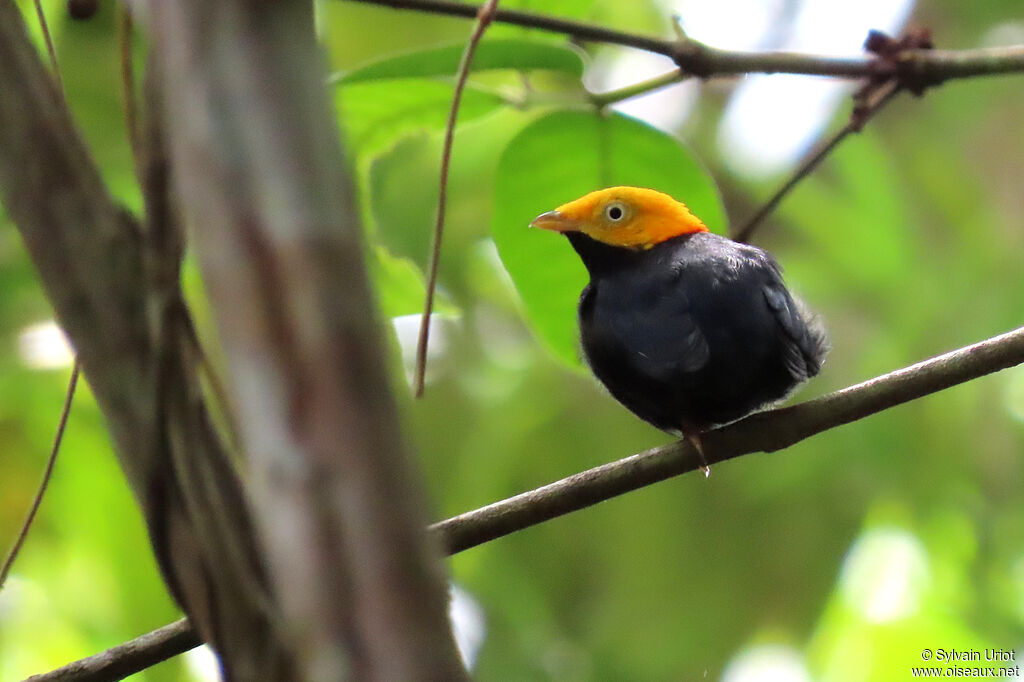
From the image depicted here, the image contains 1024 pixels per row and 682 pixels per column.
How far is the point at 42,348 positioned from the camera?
3.62 metres

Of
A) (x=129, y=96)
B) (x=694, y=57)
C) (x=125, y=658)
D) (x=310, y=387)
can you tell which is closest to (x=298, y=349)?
(x=310, y=387)

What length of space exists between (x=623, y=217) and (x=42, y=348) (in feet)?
6.59

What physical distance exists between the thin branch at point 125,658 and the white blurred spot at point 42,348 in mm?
1813

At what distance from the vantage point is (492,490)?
14.7ft

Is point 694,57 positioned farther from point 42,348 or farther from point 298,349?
point 42,348

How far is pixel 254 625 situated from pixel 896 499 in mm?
4421

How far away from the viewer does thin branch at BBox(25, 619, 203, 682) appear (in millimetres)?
1960

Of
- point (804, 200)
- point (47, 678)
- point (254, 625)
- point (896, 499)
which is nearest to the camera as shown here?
point (254, 625)

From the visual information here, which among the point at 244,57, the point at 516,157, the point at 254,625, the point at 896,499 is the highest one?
the point at 244,57

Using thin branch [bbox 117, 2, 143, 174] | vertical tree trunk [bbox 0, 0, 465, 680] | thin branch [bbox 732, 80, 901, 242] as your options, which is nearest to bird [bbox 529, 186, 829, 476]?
thin branch [bbox 732, 80, 901, 242]

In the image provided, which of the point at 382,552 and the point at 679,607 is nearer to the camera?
the point at 382,552

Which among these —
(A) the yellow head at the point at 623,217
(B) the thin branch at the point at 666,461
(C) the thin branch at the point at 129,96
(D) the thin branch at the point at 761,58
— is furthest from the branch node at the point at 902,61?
(C) the thin branch at the point at 129,96

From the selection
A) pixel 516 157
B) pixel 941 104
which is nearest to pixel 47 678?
pixel 516 157

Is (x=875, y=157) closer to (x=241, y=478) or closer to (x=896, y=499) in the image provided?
(x=896, y=499)
